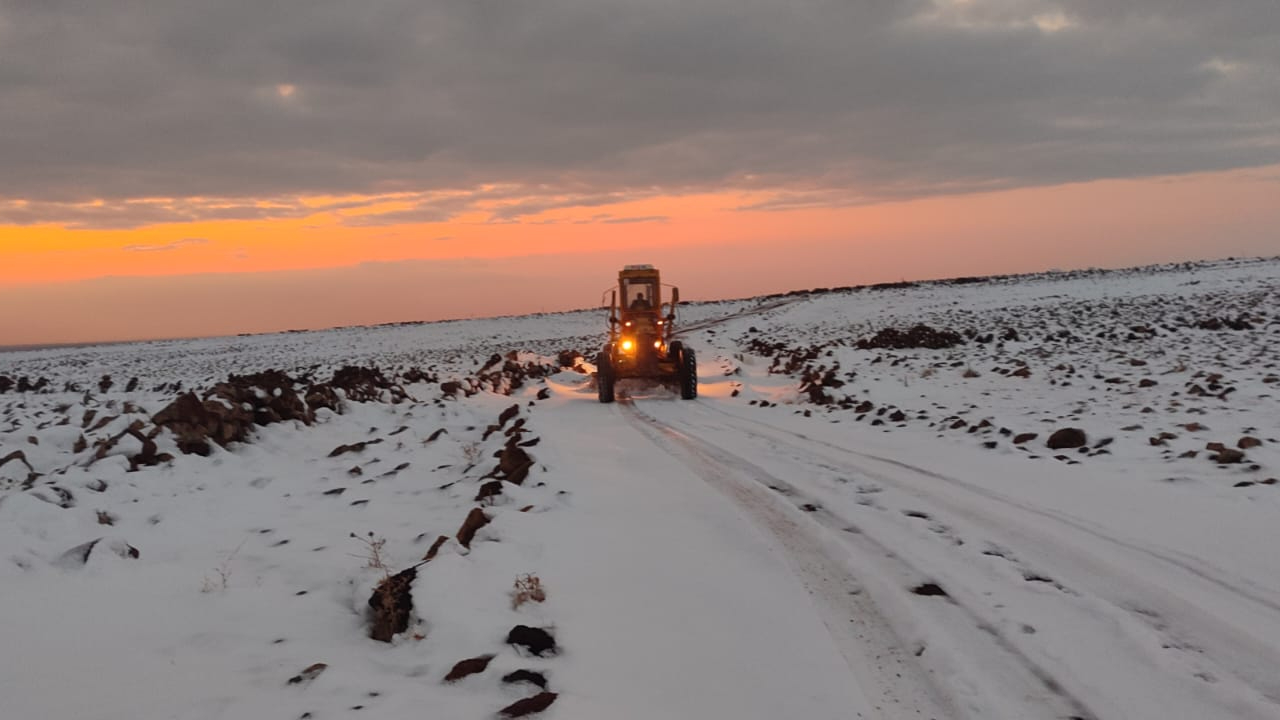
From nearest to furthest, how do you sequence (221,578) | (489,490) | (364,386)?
(221,578) → (489,490) → (364,386)

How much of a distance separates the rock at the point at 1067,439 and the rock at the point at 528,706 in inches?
293

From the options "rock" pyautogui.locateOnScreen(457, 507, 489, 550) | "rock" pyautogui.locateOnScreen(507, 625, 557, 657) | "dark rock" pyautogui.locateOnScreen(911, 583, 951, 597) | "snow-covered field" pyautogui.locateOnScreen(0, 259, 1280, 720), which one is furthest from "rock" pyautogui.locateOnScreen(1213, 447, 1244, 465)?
"rock" pyautogui.locateOnScreen(457, 507, 489, 550)

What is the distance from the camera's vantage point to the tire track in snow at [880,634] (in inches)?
135

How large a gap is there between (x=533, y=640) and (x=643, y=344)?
1398cm

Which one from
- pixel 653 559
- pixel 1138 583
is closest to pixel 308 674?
pixel 653 559

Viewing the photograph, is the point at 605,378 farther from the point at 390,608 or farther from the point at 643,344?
the point at 390,608

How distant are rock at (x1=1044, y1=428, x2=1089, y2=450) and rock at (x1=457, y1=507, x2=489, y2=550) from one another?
6651 mm

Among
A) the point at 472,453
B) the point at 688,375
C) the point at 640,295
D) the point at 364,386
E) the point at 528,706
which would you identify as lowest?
the point at 528,706

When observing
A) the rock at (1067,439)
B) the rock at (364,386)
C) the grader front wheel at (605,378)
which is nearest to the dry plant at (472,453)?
the rock at (364,386)

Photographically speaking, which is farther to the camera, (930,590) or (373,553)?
(373,553)

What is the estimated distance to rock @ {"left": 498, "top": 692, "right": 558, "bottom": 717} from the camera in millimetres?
3316

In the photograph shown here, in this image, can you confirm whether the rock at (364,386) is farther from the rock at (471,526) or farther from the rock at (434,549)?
the rock at (434,549)

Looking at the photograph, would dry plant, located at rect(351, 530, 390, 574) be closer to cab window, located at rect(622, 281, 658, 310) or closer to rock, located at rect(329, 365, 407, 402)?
rock, located at rect(329, 365, 407, 402)

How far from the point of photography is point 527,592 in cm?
461
